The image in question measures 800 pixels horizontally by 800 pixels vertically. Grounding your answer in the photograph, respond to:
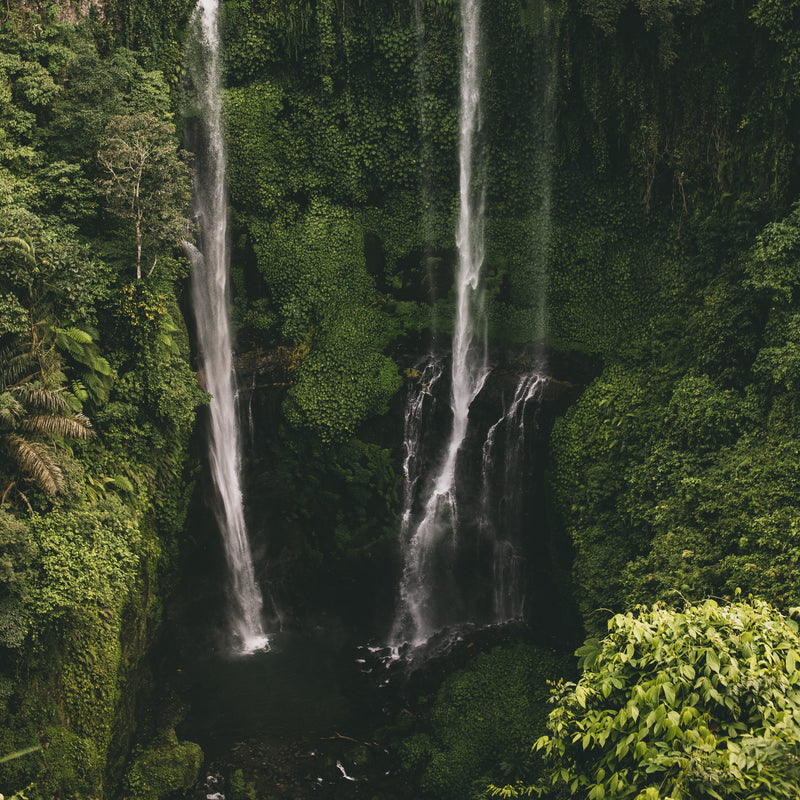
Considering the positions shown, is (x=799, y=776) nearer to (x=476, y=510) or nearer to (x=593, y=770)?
(x=593, y=770)

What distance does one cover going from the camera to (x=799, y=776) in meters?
4.25

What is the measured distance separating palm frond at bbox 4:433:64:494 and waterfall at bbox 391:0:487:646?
7.66 m

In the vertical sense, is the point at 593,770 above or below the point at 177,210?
below

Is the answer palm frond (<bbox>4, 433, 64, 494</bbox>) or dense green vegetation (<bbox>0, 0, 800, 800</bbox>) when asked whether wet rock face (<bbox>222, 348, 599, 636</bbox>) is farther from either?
palm frond (<bbox>4, 433, 64, 494</bbox>)

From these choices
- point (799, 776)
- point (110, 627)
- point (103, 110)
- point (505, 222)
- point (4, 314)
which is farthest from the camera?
point (505, 222)

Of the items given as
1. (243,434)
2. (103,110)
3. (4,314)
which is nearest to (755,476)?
(243,434)

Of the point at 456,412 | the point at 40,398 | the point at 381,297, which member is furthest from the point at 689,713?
the point at 381,297

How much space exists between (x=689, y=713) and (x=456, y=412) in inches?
446

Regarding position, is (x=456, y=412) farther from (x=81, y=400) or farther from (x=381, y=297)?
(x=81, y=400)

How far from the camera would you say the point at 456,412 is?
52.0 ft

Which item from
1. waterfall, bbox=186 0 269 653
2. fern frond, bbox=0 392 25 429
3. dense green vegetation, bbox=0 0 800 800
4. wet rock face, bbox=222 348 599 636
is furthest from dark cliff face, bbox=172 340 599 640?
fern frond, bbox=0 392 25 429

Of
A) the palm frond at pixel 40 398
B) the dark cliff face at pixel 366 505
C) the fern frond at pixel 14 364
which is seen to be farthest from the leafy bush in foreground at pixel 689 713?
the dark cliff face at pixel 366 505

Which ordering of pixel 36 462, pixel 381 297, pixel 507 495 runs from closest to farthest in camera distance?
pixel 36 462 → pixel 507 495 → pixel 381 297

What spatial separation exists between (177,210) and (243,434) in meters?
5.02
